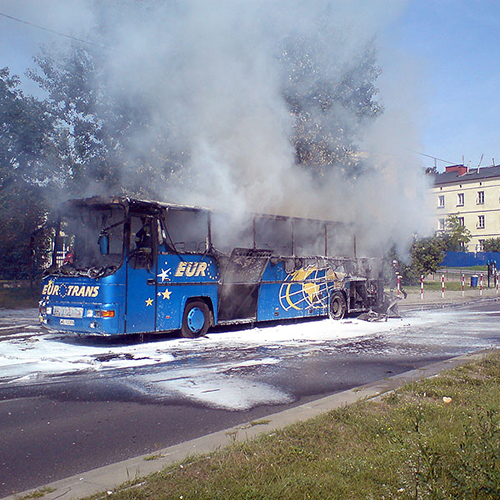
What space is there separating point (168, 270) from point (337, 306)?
19.6 ft

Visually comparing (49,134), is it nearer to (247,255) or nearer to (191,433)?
(247,255)

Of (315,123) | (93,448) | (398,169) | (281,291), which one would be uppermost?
(315,123)

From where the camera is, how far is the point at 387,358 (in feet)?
30.1

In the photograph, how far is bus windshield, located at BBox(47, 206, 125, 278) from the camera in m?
10.1

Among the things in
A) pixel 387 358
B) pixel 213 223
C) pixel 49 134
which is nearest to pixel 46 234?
pixel 213 223

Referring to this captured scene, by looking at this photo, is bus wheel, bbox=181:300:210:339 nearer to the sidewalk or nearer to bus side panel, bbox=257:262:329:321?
bus side panel, bbox=257:262:329:321

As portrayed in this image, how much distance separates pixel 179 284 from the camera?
430 inches

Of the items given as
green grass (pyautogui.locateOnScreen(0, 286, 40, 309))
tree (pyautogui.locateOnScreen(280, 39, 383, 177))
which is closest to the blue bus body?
tree (pyautogui.locateOnScreen(280, 39, 383, 177))

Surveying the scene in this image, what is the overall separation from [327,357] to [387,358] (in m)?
0.94

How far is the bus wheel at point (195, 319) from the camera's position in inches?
440

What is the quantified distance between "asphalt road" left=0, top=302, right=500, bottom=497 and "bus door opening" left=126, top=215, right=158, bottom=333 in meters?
0.47

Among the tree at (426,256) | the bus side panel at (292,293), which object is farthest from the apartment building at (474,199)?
the bus side panel at (292,293)

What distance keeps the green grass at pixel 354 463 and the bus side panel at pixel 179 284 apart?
5.78m

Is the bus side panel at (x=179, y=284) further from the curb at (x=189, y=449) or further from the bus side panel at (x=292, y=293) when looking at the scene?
the curb at (x=189, y=449)
